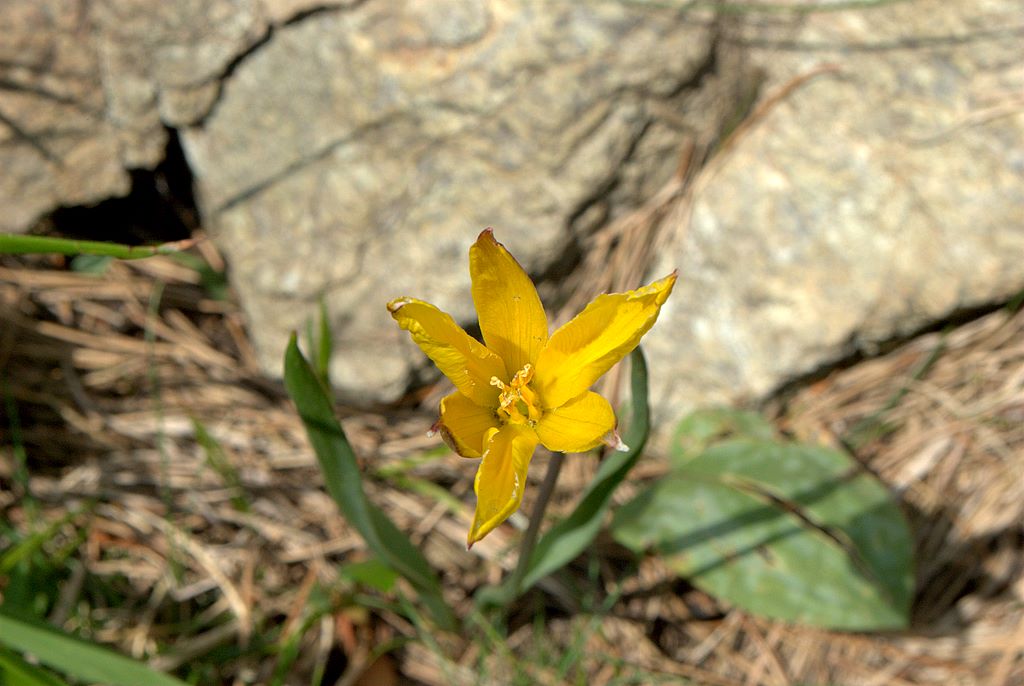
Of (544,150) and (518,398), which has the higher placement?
(544,150)

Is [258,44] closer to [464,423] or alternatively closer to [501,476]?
[464,423]

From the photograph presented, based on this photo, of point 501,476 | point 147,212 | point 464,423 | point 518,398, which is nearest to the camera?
point 501,476

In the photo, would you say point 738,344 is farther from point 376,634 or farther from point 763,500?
point 376,634

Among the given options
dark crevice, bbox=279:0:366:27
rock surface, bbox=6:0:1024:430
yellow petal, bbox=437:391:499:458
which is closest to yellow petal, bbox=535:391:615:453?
yellow petal, bbox=437:391:499:458

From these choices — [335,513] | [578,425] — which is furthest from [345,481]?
[335,513]

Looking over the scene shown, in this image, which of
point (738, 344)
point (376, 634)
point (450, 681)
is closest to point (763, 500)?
point (738, 344)

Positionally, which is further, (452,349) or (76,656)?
(76,656)

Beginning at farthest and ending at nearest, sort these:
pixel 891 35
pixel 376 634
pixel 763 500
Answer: pixel 891 35
pixel 376 634
pixel 763 500
